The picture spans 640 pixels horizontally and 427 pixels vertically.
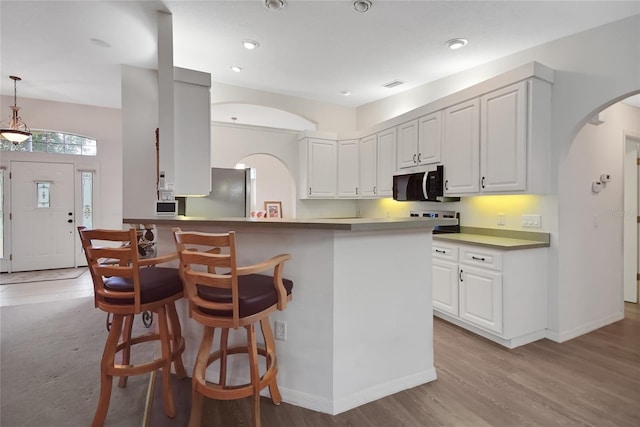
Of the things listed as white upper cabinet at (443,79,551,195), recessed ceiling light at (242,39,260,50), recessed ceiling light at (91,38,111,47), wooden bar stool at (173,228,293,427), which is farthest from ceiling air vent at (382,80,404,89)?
wooden bar stool at (173,228,293,427)

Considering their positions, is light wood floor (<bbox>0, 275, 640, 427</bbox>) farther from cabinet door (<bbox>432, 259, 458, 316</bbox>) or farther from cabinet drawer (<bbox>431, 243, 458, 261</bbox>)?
cabinet drawer (<bbox>431, 243, 458, 261</bbox>)

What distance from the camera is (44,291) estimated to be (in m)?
4.60

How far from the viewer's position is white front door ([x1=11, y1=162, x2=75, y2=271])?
562cm

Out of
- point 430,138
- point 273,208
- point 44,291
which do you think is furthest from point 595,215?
point 44,291

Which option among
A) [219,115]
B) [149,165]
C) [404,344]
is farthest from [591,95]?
[219,115]

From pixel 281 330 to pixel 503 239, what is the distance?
2.47 metres

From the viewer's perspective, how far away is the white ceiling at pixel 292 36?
2.67m

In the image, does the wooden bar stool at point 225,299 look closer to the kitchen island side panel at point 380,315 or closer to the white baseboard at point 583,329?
the kitchen island side panel at point 380,315

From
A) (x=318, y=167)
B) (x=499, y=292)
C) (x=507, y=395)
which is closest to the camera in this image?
(x=507, y=395)

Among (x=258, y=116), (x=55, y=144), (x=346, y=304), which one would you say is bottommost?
(x=346, y=304)

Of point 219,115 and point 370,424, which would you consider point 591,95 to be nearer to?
point 370,424

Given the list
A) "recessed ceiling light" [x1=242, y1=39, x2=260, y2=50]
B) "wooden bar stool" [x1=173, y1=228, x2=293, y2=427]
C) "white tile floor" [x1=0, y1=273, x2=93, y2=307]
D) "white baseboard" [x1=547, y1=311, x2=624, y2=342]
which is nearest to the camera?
"wooden bar stool" [x1=173, y1=228, x2=293, y2=427]

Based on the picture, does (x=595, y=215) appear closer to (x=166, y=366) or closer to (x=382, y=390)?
(x=382, y=390)

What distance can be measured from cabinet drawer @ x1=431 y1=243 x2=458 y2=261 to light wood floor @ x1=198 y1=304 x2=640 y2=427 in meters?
0.82
